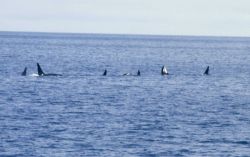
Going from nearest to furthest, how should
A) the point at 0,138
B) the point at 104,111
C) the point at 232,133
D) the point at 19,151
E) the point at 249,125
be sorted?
the point at 19,151 < the point at 0,138 < the point at 232,133 < the point at 249,125 < the point at 104,111

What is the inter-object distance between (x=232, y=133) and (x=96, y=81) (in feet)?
140

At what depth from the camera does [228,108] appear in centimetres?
6512

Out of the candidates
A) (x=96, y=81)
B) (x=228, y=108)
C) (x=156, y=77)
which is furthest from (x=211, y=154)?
(x=156, y=77)

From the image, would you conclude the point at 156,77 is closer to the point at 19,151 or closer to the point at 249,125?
the point at 249,125

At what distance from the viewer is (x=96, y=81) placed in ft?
302

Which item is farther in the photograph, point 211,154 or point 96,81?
point 96,81

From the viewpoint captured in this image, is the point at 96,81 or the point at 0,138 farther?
the point at 96,81

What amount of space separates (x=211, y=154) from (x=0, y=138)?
12.6 metres

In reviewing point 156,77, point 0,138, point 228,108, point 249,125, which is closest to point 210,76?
point 156,77

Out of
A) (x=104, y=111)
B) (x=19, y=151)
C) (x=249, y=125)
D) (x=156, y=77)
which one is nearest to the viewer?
(x=19, y=151)

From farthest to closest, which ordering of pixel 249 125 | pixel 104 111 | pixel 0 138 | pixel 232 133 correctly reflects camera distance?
1. pixel 104 111
2. pixel 249 125
3. pixel 232 133
4. pixel 0 138

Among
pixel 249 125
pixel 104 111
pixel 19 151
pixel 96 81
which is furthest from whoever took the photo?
pixel 96 81

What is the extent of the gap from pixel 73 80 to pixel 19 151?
161 feet

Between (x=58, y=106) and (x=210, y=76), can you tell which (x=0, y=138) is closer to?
(x=58, y=106)
